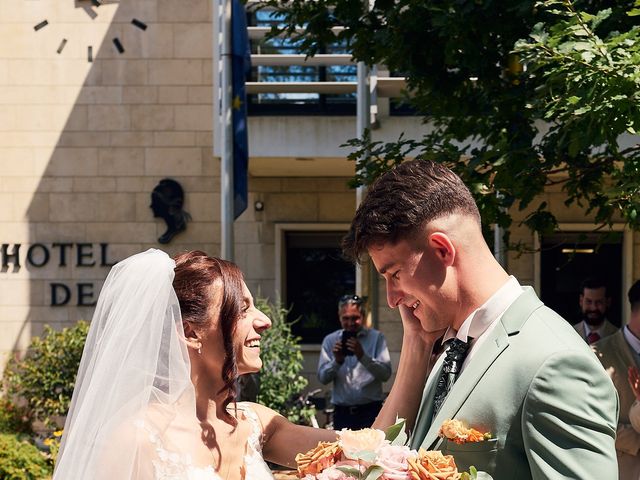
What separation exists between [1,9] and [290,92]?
4324 mm

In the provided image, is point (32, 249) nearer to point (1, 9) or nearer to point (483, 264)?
point (1, 9)

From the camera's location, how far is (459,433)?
2.41 meters

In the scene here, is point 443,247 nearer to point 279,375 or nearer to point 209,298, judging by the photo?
point 209,298

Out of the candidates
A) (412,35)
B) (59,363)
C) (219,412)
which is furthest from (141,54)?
(219,412)

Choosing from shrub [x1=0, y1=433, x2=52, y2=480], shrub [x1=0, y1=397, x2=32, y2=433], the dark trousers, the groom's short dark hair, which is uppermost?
the groom's short dark hair

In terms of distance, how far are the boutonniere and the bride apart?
120cm

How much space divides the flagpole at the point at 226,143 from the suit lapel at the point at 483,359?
8.03 meters

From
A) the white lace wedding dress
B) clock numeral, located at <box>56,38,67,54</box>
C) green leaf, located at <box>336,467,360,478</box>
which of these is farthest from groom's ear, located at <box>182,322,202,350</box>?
clock numeral, located at <box>56,38,67,54</box>

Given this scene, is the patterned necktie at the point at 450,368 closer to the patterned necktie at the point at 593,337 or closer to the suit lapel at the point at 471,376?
the suit lapel at the point at 471,376

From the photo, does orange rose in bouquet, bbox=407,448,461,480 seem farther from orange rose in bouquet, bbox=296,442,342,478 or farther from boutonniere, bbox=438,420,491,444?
orange rose in bouquet, bbox=296,442,342,478

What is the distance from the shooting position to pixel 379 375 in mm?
8859

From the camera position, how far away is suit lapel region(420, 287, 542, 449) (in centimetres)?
255

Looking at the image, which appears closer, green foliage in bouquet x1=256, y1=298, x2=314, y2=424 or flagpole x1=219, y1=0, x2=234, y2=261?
green foliage in bouquet x1=256, y1=298, x2=314, y2=424

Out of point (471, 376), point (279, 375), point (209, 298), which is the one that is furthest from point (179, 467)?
point (279, 375)
